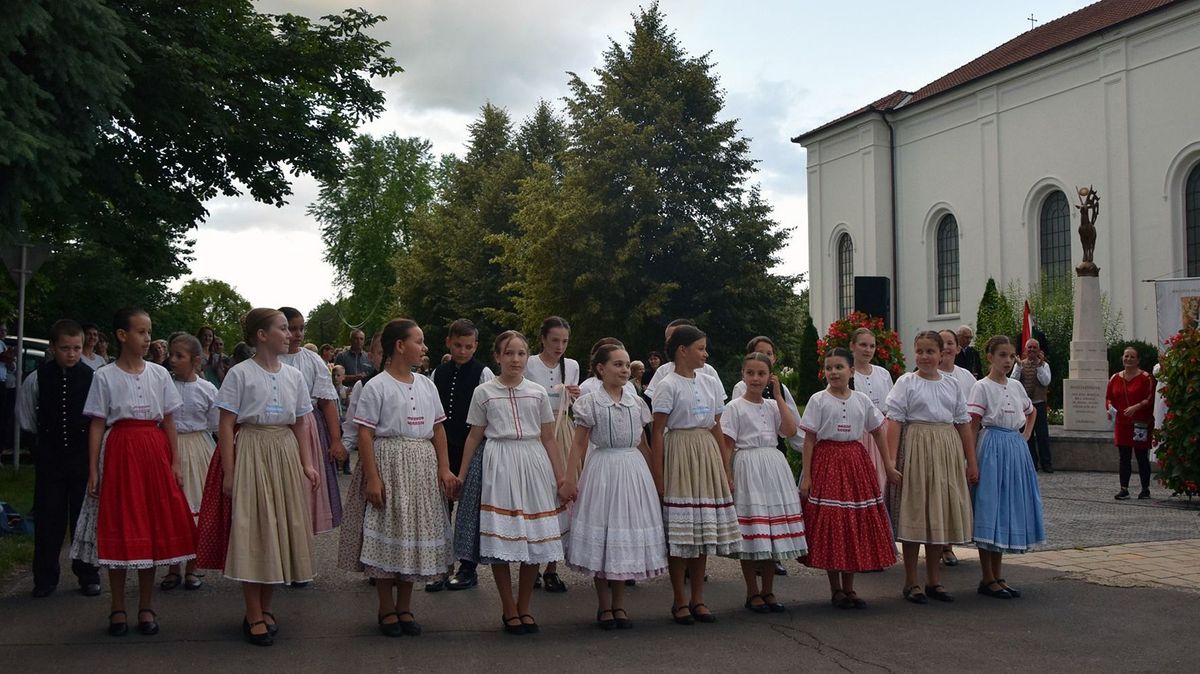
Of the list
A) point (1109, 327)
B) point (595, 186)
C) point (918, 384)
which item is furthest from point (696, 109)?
point (918, 384)

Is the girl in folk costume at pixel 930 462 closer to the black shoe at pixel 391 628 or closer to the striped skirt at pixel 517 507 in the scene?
the striped skirt at pixel 517 507

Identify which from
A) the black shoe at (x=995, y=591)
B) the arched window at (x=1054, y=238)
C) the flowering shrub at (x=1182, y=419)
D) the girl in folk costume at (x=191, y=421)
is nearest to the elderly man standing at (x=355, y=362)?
the girl in folk costume at (x=191, y=421)

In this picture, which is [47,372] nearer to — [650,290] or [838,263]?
[650,290]

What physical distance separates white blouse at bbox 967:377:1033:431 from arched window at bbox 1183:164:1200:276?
87.6 ft

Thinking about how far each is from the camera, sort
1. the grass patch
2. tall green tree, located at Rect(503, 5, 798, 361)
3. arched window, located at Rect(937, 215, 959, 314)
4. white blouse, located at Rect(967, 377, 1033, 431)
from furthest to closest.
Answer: arched window, located at Rect(937, 215, 959, 314), tall green tree, located at Rect(503, 5, 798, 361), the grass patch, white blouse, located at Rect(967, 377, 1033, 431)

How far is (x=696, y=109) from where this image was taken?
131 feet

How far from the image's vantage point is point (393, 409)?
22.2ft

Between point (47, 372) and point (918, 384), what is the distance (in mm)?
6505

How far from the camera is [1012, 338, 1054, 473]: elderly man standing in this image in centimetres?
1719

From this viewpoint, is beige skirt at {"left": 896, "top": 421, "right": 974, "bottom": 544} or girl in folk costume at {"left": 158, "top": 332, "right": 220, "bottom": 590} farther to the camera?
girl in folk costume at {"left": 158, "top": 332, "right": 220, "bottom": 590}

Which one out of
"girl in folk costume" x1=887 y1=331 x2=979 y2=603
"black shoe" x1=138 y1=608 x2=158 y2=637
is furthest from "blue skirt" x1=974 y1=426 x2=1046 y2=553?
"black shoe" x1=138 y1=608 x2=158 y2=637

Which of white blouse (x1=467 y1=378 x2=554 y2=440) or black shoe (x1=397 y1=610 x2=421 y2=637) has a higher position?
white blouse (x1=467 y1=378 x2=554 y2=440)

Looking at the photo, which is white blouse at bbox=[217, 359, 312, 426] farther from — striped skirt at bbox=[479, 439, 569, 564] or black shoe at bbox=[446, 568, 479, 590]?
black shoe at bbox=[446, 568, 479, 590]

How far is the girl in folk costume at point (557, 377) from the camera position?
8.65 metres
